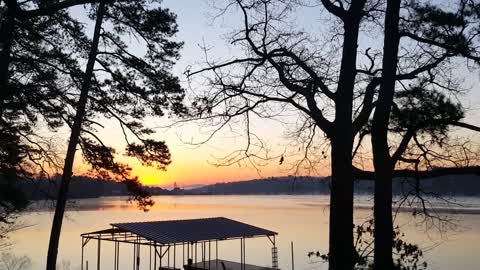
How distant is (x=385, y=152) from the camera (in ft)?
24.4

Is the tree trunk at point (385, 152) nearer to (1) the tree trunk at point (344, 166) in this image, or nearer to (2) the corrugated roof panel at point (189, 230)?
(1) the tree trunk at point (344, 166)

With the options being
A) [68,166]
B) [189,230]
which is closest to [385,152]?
[68,166]

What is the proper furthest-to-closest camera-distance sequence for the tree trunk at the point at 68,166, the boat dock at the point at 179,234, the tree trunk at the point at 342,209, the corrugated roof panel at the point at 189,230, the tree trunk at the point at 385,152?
1. the corrugated roof panel at the point at 189,230
2. the boat dock at the point at 179,234
3. the tree trunk at the point at 68,166
4. the tree trunk at the point at 385,152
5. the tree trunk at the point at 342,209

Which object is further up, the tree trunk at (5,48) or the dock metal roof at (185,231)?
the tree trunk at (5,48)

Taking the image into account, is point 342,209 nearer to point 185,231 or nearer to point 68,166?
point 68,166

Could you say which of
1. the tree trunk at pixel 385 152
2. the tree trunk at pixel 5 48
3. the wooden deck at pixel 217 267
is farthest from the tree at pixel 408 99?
the wooden deck at pixel 217 267

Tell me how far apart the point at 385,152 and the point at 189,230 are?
11205 mm

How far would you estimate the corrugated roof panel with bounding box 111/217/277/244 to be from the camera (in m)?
16.0

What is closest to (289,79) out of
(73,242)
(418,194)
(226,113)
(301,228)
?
(226,113)

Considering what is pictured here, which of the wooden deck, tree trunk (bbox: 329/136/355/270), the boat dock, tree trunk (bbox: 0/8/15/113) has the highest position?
tree trunk (bbox: 0/8/15/113)

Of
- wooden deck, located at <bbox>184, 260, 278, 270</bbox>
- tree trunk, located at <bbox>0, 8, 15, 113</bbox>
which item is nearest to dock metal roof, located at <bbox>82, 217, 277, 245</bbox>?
wooden deck, located at <bbox>184, 260, 278, 270</bbox>

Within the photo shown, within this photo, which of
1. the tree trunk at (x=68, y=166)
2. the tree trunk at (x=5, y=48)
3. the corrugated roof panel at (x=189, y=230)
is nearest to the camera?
the tree trunk at (x=5, y=48)

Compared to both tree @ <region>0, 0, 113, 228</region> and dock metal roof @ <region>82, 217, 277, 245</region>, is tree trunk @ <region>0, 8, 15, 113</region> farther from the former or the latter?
dock metal roof @ <region>82, 217, 277, 245</region>

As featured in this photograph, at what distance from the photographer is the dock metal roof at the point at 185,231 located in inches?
628
